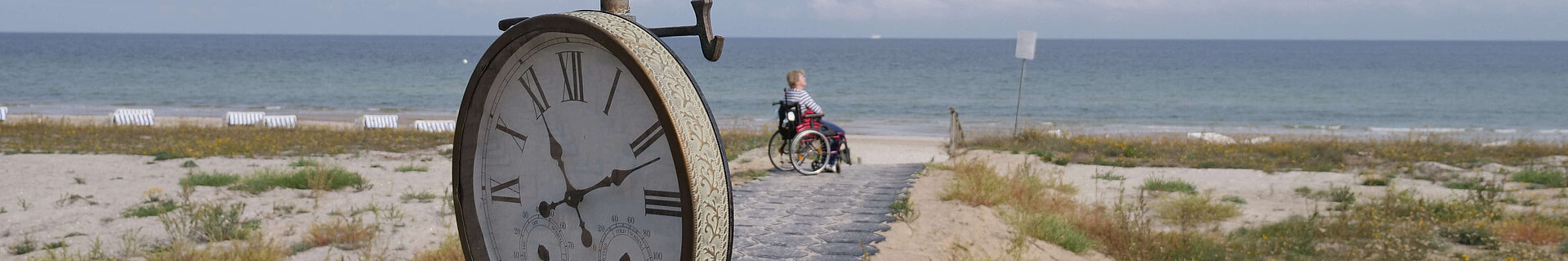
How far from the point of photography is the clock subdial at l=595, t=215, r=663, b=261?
7.75ft

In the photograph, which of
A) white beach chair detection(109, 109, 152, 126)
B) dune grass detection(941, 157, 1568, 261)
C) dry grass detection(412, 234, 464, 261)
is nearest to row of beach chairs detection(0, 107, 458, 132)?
white beach chair detection(109, 109, 152, 126)

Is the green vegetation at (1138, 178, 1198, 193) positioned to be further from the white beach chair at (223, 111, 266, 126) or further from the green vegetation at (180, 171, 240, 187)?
the white beach chair at (223, 111, 266, 126)

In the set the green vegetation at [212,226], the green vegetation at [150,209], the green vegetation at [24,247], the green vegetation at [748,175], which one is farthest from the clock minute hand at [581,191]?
the green vegetation at [748,175]

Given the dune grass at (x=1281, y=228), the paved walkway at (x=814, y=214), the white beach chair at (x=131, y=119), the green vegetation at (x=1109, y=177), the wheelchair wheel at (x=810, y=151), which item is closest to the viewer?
the paved walkway at (x=814, y=214)

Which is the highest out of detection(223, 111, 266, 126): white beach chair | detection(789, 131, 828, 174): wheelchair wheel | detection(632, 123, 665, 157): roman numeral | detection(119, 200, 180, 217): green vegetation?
detection(632, 123, 665, 157): roman numeral

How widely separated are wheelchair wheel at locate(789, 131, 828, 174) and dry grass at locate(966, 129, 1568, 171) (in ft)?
17.4

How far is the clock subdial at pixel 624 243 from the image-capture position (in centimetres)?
236

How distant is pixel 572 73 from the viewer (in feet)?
7.91

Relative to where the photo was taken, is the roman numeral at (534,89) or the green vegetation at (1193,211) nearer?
the roman numeral at (534,89)

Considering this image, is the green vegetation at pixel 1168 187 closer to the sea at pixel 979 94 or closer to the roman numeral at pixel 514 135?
the sea at pixel 979 94

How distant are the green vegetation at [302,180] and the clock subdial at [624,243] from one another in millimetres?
7792

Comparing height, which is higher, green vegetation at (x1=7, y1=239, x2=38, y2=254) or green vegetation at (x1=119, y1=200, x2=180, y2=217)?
green vegetation at (x1=119, y1=200, x2=180, y2=217)

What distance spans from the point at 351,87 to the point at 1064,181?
4465 centimetres

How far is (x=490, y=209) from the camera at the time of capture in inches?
110
